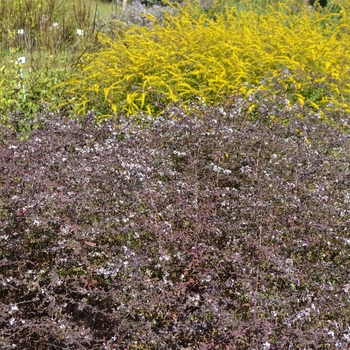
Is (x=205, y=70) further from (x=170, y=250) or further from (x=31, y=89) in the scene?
(x=170, y=250)

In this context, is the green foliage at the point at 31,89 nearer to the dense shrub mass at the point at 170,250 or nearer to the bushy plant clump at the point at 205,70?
the bushy plant clump at the point at 205,70

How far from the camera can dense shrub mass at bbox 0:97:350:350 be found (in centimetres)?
218

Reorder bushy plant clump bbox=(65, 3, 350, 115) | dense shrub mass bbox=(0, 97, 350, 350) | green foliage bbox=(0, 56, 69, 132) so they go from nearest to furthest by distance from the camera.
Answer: dense shrub mass bbox=(0, 97, 350, 350) → bushy plant clump bbox=(65, 3, 350, 115) → green foliage bbox=(0, 56, 69, 132)

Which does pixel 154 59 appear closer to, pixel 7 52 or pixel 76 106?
pixel 76 106

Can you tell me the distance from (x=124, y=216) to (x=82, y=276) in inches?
12.9

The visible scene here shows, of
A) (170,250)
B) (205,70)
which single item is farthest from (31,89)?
(170,250)

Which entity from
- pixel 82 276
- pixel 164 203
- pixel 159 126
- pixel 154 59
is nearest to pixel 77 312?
pixel 82 276

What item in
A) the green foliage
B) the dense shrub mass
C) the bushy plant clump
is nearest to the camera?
the dense shrub mass

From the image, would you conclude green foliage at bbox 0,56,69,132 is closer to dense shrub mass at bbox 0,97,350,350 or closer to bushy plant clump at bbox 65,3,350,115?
bushy plant clump at bbox 65,3,350,115

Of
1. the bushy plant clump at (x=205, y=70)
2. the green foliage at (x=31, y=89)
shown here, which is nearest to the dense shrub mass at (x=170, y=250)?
the bushy plant clump at (x=205, y=70)

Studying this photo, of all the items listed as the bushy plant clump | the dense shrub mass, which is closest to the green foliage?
the bushy plant clump

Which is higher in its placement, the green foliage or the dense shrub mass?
the dense shrub mass

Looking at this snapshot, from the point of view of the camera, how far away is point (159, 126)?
3.65 metres

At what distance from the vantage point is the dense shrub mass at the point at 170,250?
85.9 inches
